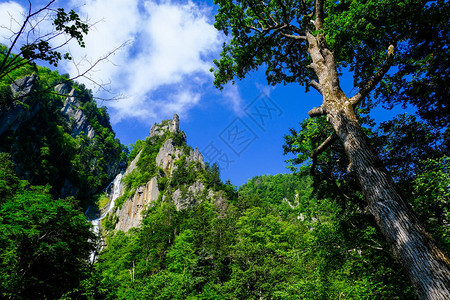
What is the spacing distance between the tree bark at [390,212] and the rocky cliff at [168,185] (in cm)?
3510

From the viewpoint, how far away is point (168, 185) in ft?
159

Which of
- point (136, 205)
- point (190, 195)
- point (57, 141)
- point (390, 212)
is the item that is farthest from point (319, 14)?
point (57, 141)

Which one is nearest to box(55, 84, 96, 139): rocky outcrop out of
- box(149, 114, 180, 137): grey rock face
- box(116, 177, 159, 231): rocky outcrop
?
box(149, 114, 180, 137): grey rock face

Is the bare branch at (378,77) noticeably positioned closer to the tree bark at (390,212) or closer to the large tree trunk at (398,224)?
the tree bark at (390,212)

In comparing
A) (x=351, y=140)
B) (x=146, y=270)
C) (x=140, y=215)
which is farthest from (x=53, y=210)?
(x=140, y=215)

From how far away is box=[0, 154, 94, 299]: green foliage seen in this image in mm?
7480

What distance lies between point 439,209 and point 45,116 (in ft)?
242

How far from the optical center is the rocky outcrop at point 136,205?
4633 centimetres

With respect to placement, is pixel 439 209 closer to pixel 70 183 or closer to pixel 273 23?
pixel 273 23

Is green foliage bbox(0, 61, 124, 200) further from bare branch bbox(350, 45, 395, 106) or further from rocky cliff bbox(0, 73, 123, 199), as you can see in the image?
bare branch bbox(350, 45, 395, 106)

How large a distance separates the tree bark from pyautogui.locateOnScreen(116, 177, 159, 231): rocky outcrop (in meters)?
46.9

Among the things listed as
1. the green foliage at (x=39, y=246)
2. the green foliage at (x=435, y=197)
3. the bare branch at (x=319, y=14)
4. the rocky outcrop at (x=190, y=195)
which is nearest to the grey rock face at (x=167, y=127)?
the rocky outcrop at (x=190, y=195)

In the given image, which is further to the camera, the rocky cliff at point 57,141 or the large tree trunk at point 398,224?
the rocky cliff at point 57,141

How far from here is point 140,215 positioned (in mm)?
44781
